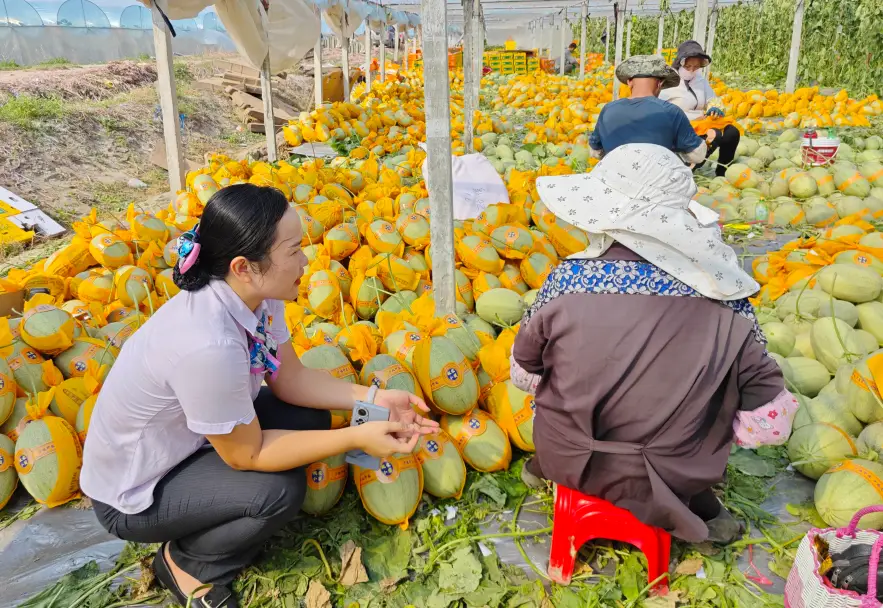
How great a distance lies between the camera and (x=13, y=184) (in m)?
8.45

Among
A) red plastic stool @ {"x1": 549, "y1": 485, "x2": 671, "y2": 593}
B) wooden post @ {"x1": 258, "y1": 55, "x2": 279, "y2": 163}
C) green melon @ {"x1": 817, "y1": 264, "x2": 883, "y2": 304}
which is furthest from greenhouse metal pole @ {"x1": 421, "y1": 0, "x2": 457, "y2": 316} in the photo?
wooden post @ {"x1": 258, "y1": 55, "x2": 279, "y2": 163}

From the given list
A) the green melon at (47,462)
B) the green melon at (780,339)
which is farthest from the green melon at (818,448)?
the green melon at (47,462)

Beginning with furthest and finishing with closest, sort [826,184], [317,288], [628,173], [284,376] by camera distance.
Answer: [826,184]
[317,288]
[284,376]
[628,173]

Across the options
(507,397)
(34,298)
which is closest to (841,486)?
(507,397)

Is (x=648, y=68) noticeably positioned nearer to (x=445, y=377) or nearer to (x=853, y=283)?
(x=853, y=283)

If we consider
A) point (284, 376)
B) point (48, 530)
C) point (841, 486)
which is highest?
point (284, 376)

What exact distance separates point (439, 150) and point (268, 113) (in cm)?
521

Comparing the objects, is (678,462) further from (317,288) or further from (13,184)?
(13,184)

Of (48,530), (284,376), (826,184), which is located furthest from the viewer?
(826,184)

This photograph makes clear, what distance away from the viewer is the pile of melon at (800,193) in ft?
16.0

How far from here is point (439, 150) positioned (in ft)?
9.48

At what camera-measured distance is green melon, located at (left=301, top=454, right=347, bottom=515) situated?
2051 mm

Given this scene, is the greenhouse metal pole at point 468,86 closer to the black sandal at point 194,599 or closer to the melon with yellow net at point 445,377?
the melon with yellow net at point 445,377

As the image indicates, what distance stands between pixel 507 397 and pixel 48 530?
5.65 ft
